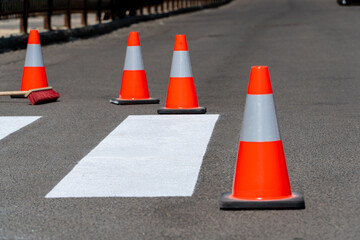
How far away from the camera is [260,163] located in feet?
15.3

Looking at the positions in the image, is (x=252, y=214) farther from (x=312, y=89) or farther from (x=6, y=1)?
(x=6, y=1)

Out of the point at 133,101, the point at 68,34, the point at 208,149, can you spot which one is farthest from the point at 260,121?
the point at 68,34

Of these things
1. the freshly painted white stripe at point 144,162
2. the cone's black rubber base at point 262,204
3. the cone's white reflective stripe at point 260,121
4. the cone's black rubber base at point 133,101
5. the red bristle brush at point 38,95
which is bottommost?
the cone's black rubber base at point 133,101

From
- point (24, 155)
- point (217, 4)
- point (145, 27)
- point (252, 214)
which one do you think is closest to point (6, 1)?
point (145, 27)

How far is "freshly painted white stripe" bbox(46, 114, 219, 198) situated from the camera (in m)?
5.03

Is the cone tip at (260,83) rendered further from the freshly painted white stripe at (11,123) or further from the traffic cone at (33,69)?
the traffic cone at (33,69)

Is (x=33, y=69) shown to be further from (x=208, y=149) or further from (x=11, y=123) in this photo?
(x=208, y=149)

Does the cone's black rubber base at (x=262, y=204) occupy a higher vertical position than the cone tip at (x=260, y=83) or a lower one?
lower

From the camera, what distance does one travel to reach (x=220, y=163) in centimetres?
570

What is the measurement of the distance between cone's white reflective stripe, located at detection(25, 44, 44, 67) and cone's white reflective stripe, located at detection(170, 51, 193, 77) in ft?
6.41

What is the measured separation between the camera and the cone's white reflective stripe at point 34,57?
9.45 metres

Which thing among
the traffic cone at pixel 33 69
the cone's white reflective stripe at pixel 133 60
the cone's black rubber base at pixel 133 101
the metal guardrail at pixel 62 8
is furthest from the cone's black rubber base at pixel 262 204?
the metal guardrail at pixel 62 8

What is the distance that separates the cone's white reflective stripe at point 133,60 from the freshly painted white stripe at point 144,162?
4.41 feet

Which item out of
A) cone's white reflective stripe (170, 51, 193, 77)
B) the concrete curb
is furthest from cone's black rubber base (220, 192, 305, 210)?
the concrete curb
